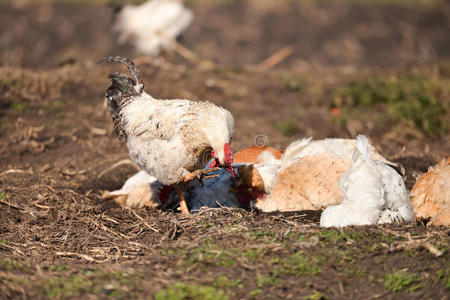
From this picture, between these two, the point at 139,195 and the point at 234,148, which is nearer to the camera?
the point at 139,195

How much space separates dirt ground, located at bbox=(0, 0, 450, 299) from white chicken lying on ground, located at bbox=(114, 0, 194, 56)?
59 centimetres

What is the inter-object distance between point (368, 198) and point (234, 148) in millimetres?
2939

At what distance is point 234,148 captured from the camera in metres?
6.37

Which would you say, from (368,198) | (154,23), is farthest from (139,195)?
(154,23)

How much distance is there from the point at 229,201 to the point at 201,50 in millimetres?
9689

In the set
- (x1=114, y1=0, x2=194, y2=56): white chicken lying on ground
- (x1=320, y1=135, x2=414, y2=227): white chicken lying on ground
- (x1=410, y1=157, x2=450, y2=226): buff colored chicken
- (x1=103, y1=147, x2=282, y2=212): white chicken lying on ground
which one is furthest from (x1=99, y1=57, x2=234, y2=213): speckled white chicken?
(x1=114, y1=0, x2=194, y2=56): white chicken lying on ground

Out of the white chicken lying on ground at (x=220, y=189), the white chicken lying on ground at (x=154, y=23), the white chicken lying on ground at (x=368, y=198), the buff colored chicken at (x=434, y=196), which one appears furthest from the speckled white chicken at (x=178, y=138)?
the white chicken lying on ground at (x=154, y=23)

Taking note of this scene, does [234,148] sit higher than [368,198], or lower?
lower

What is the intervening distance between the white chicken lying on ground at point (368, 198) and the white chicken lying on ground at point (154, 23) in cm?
739

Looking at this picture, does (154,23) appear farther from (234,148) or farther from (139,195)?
(139,195)

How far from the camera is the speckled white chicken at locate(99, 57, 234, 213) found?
3.99 m

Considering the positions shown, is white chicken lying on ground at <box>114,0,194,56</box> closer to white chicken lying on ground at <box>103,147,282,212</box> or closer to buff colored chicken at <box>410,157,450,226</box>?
white chicken lying on ground at <box>103,147,282,212</box>

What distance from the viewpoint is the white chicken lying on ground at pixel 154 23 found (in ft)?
34.0

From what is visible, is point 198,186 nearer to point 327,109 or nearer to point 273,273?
point 273,273
